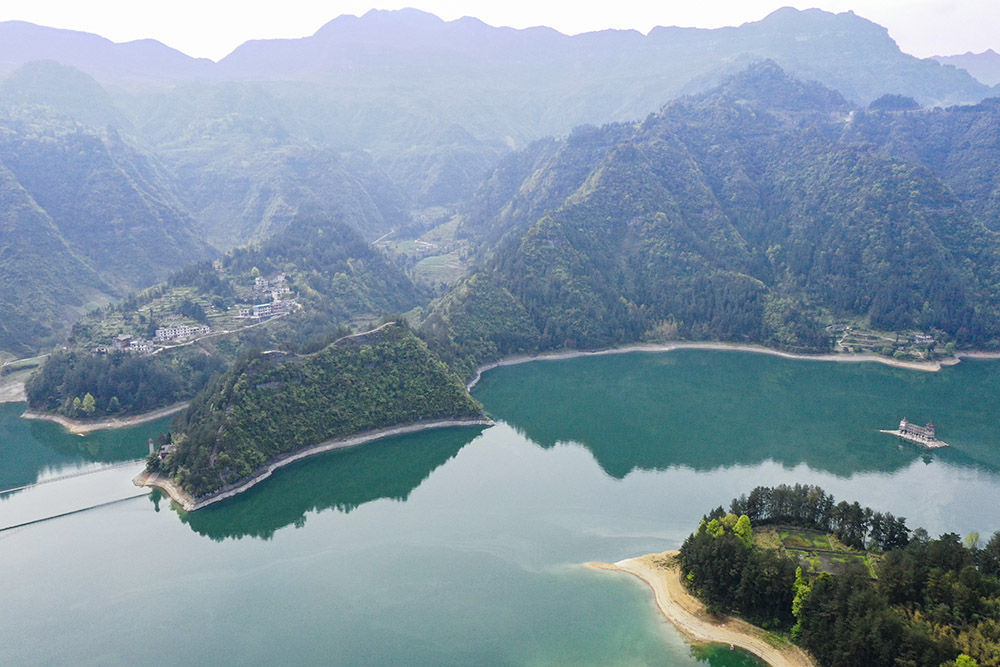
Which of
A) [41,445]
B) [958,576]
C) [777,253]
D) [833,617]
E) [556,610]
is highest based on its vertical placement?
[777,253]

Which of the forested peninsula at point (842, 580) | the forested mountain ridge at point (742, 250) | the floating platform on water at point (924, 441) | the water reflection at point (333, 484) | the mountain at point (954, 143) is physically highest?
the mountain at point (954, 143)

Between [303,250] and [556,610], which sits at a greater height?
[303,250]

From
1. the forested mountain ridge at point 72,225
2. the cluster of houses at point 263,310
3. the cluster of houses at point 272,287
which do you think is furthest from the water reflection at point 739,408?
the forested mountain ridge at point 72,225

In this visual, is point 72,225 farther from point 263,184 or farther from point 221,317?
point 221,317

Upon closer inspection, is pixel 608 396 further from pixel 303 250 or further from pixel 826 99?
pixel 826 99

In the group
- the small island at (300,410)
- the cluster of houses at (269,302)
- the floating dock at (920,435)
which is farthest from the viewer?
the cluster of houses at (269,302)

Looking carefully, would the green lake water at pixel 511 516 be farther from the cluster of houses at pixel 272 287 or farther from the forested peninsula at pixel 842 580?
the cluster of houses at pixel 272 287

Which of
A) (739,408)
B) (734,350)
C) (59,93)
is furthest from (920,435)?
(59,93)

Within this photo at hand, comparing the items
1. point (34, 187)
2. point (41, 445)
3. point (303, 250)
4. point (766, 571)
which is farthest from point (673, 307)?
point (34, 187)
